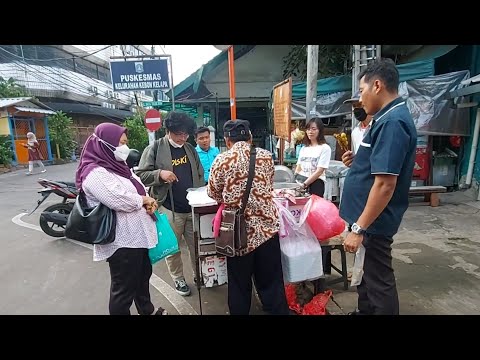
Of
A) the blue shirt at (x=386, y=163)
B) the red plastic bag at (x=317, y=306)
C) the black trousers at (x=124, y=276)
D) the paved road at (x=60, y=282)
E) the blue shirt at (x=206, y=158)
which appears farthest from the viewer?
the blue shirt at (x=206, y=158)

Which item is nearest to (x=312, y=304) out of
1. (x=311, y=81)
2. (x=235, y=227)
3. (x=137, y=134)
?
(x=235, y=227)

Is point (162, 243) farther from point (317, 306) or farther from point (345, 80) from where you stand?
point (345, 80)

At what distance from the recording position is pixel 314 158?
11.9ft

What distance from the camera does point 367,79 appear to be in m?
1.93

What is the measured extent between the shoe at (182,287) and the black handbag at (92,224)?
1.19 metres

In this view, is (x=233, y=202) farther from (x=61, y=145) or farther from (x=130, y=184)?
(x=61, y=145)

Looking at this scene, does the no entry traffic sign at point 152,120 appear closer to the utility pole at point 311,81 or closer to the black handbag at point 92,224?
the utility pole at point 311,81

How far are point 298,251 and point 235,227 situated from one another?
1.99 ft

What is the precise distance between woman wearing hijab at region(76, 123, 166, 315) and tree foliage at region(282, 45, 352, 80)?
6.38 metres

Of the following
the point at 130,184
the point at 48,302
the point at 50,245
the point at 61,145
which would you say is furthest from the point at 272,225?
the point at 61,145

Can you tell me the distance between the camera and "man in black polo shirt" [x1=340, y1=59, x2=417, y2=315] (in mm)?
1751

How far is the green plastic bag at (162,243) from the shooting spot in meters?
2.26

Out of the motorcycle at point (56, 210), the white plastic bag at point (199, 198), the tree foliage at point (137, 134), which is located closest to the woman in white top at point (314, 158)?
the white plastic bag at point (199, 198)

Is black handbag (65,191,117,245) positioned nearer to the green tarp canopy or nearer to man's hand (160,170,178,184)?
man's hand (160,170,178,184)
